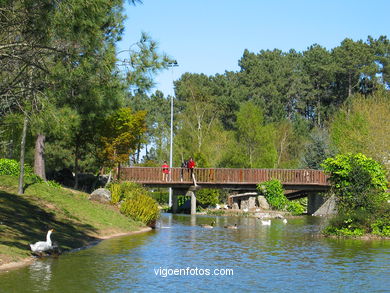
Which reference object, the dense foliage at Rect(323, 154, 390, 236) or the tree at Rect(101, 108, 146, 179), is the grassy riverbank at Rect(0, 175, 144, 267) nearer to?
the tree at Rect(101, 108, 146, 179)

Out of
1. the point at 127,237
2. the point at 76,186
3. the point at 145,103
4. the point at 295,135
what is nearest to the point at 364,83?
the point at 295,135

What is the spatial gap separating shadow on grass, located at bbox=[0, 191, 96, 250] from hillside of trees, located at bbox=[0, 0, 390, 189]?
2867 millimetres

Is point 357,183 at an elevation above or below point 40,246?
above

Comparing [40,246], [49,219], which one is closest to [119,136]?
[49,219]

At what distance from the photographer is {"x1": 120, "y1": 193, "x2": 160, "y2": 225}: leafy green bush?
104 feet

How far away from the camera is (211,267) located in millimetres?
18516

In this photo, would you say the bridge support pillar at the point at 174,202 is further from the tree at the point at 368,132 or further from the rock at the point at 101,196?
the rock at the point at 101,196

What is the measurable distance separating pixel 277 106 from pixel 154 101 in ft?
70.0

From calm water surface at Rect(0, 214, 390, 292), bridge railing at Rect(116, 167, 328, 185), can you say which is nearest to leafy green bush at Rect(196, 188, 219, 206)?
bridge railing at Rect(116, 167, 328, 185)

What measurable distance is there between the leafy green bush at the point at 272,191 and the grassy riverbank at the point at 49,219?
18461 mm

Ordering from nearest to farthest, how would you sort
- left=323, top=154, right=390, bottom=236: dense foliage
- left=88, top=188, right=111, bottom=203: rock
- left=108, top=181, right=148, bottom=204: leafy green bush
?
left=323, top=154, right=390, bottom=236: dense foliage, left=88, top=188, right=111, bottom=203: rock, left=108, top=181, right=148, bottom=204: leafy green bush

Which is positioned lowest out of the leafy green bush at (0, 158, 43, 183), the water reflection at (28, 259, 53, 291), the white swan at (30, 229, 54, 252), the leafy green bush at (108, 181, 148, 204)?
the water reflection at (28, 259, 53, 291)

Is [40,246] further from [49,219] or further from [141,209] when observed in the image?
[141,209]

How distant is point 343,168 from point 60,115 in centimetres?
1580
